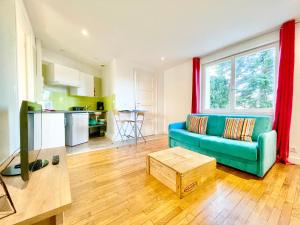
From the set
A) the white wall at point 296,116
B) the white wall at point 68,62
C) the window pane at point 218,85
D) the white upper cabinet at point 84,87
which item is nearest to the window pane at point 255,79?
the window pane at point 218,85

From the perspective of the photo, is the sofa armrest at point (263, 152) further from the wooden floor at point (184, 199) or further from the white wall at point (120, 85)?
the white wall at point (120, 85)

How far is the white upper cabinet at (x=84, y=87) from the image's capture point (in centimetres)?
424

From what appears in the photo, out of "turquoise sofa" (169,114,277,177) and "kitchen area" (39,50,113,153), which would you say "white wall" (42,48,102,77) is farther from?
"turquoise sofa" (169,114,277,177)

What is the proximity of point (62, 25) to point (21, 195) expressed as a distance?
113 inches

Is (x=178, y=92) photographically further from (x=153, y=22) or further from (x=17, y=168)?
(x=17, y=168)

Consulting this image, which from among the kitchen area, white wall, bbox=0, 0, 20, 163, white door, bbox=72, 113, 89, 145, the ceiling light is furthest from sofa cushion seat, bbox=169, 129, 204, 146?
the ceiling light

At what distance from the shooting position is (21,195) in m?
0.60

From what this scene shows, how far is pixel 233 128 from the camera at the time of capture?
8.07 ft

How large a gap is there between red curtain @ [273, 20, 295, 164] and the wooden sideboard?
10.2 ft

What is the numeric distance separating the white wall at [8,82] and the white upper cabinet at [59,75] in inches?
87.3

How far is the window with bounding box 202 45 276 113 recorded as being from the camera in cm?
266

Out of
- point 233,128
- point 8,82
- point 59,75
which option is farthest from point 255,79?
point 59,75

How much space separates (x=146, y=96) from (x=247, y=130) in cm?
321

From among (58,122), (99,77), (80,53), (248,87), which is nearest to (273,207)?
(248,87)
